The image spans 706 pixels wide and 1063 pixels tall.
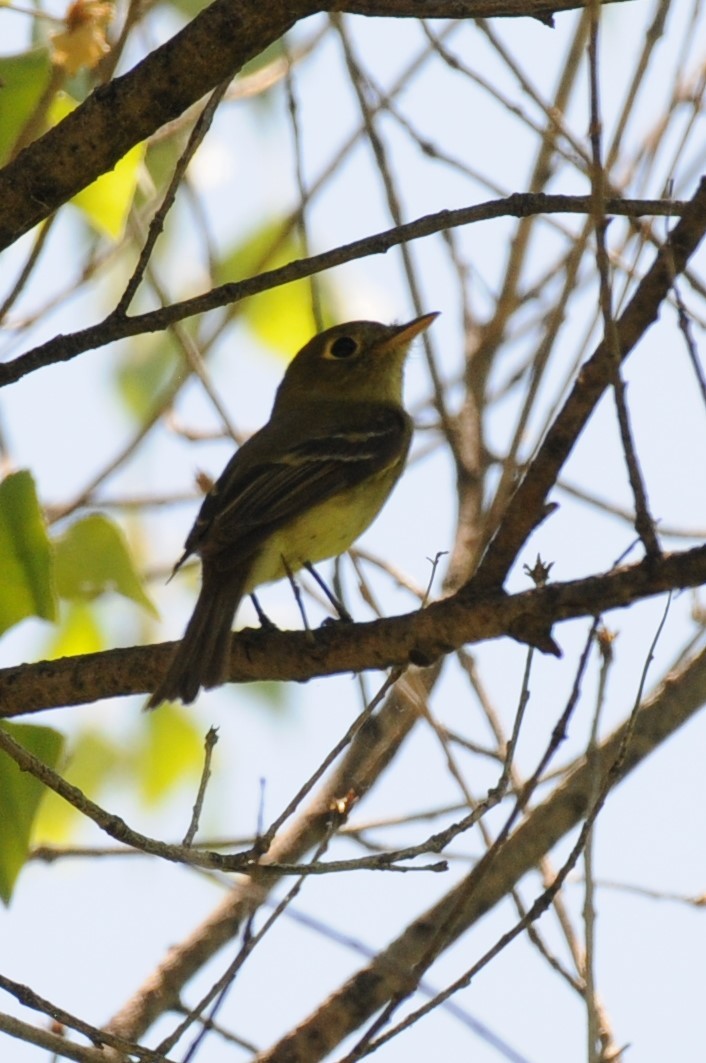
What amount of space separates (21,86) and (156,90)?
46.9 inches

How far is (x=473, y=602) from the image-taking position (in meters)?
3.36

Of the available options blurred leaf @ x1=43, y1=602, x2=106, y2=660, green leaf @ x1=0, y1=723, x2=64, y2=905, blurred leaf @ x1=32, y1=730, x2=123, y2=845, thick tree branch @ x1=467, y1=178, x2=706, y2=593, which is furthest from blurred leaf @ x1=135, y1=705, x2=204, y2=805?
thick tree branch @ x1=467, y1=178, x2=706, y2=593

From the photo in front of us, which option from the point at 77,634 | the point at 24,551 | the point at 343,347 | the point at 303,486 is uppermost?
the point at 343,347

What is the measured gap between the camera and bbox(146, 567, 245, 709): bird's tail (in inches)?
161

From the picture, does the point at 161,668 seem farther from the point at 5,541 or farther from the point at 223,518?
the point at 223,518

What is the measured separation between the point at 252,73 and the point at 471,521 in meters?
2.30

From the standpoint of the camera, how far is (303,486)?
5.38 meters

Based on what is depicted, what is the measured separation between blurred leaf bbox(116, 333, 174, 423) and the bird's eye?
2.88ft

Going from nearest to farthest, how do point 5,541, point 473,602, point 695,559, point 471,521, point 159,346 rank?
point 695,559 < point 473,602 < point 5,541 < point 471,521 < point 159,346

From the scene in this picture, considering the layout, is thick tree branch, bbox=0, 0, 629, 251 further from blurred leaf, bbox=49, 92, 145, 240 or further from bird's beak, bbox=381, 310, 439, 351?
bird's beak, bbox=381, 310, 439, 351

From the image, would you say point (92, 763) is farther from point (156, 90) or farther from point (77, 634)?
point (156, 90)

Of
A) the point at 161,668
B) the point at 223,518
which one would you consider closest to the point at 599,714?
the point at 161,668

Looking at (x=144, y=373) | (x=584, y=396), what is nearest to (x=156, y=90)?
(x=584, y=396)

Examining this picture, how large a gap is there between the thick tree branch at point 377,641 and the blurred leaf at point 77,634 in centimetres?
78
